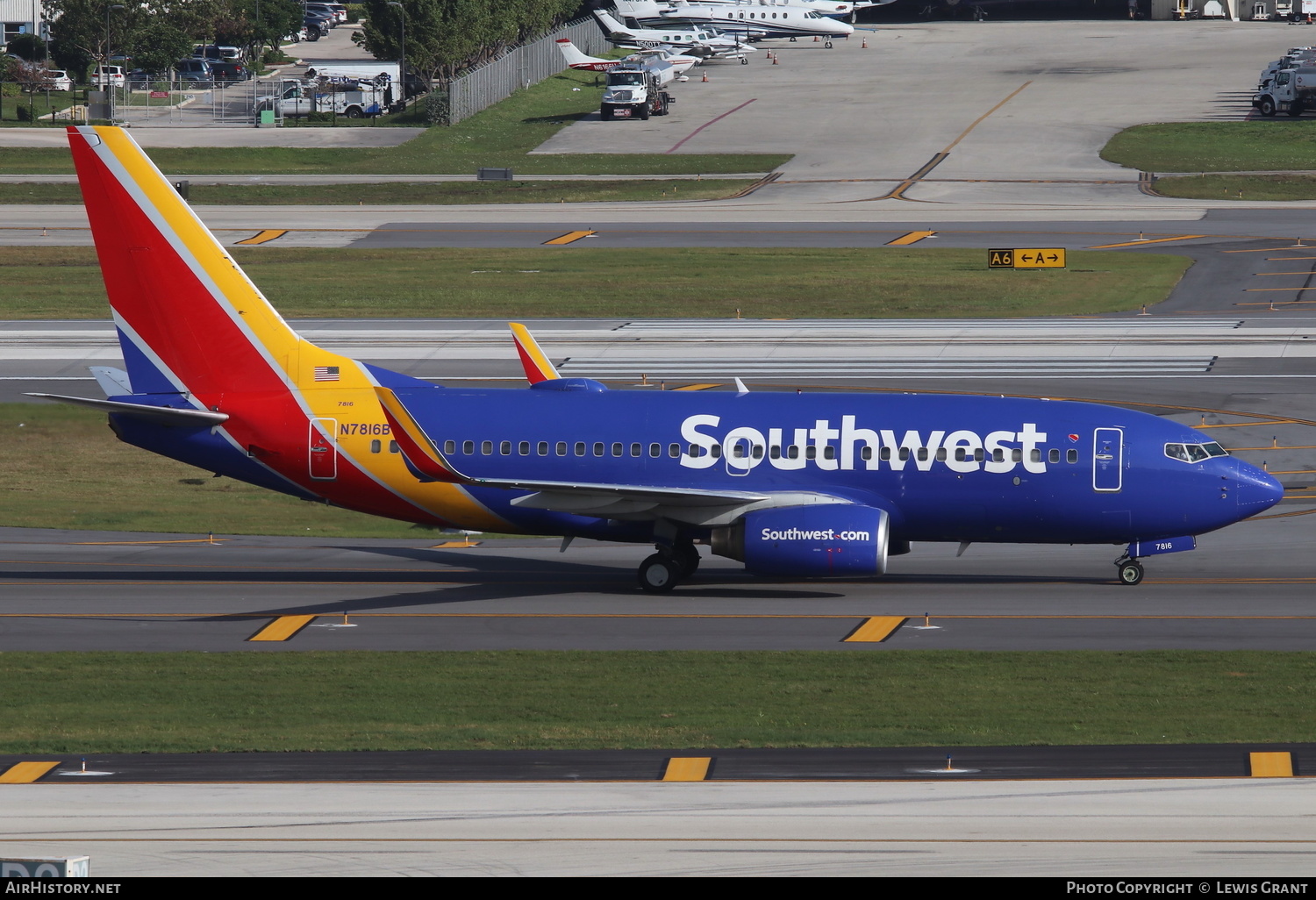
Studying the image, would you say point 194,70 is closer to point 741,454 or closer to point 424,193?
point 424,193

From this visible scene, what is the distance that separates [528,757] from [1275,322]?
50494 millimetres

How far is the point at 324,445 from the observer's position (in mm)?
35938

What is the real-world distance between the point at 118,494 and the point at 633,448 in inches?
736

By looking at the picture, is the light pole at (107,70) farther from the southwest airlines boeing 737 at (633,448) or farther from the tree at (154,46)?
the southwest airlines boeing 737 at (633,448)

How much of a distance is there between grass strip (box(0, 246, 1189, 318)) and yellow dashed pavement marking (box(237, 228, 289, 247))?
2.33 metres

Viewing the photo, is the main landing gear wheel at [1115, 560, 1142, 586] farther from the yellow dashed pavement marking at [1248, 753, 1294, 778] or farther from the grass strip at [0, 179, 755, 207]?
the grass strip at [0, 179, 755, 207]

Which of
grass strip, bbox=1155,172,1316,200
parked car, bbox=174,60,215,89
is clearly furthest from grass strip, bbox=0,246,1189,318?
parked car, bbox=174,60,215,89

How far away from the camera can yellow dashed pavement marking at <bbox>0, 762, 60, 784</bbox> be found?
23406mm

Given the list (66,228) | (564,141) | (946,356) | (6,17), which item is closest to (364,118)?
(564,141)

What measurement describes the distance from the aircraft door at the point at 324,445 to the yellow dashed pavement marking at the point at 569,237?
5021cm

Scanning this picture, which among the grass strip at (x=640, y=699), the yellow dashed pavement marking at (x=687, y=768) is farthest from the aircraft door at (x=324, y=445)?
the yellow dashed pavement marking at (x=687, y=768)

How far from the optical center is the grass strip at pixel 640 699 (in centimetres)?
2542

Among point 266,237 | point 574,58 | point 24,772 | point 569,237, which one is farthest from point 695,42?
point 24,772

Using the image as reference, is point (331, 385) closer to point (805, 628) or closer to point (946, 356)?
point (805, 628)
